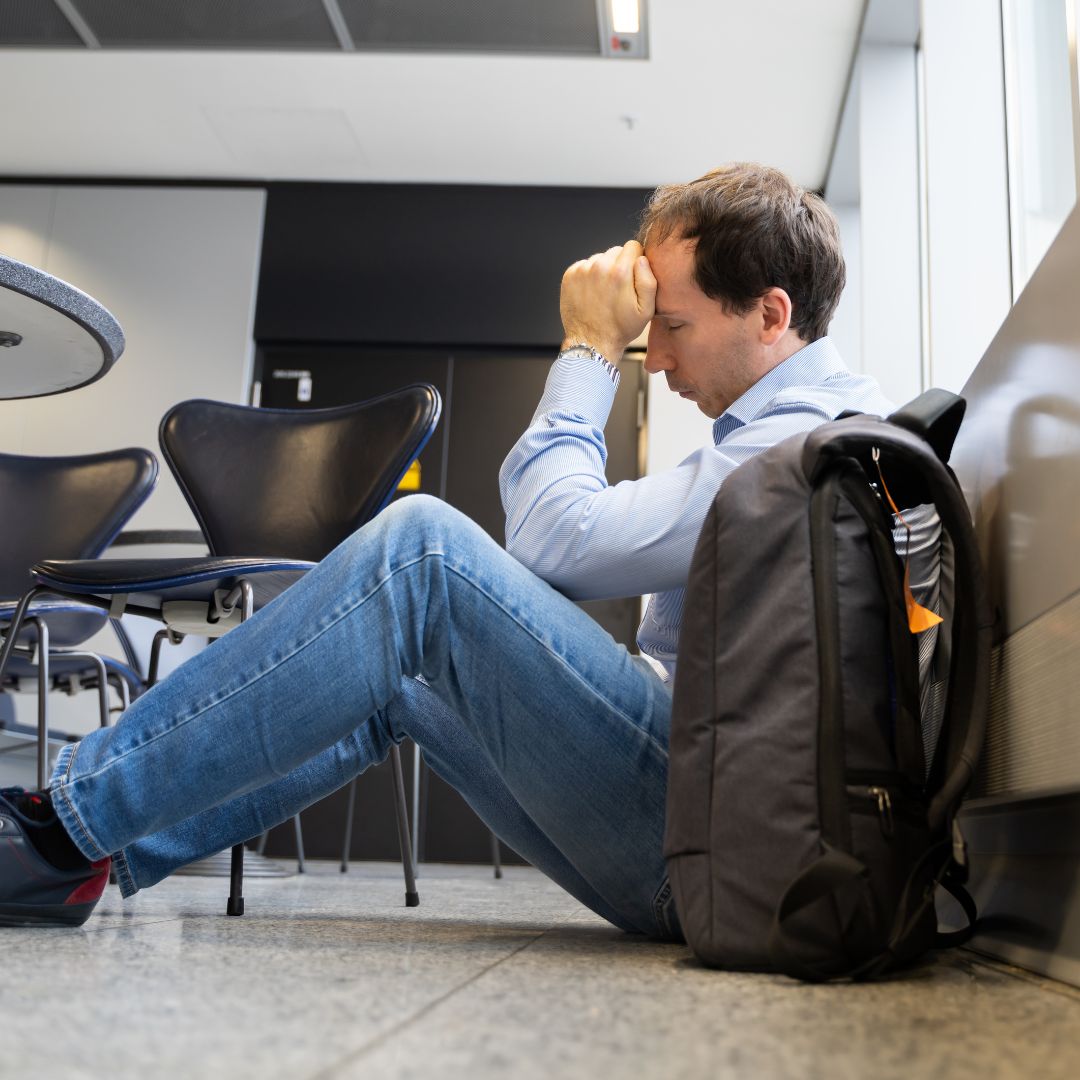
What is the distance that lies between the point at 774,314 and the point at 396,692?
2.05 ft

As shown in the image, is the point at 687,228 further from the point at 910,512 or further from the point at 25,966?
the point at 25,966

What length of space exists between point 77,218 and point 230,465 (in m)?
3.26

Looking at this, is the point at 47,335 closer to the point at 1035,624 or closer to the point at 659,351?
the point at 659,351

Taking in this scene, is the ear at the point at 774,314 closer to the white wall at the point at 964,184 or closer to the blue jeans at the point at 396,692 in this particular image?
the blue jeans at the point at 396,692

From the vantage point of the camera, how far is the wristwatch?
1.36m

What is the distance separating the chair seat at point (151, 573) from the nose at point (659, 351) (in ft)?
1.86

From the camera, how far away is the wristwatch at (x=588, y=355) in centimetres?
136

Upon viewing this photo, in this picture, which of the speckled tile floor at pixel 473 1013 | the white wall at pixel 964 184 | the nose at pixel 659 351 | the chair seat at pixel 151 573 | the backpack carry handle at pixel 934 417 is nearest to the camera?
the speckled tile floor at pixel 473 1013

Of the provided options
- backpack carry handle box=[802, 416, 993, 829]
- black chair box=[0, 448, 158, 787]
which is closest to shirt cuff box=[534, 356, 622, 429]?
backpack carry handle box=[802, 416, 993, 829]

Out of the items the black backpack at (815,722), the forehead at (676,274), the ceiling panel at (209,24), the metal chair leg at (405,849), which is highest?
the ceiling panel at (209,24)

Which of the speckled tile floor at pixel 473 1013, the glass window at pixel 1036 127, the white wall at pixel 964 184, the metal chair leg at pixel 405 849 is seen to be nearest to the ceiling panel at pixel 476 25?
the white wall at pixel 964 184

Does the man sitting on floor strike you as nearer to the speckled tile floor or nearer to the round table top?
the speckled tile floor

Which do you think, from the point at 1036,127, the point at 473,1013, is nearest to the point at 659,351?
the point at 473,1013

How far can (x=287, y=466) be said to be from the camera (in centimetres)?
249
